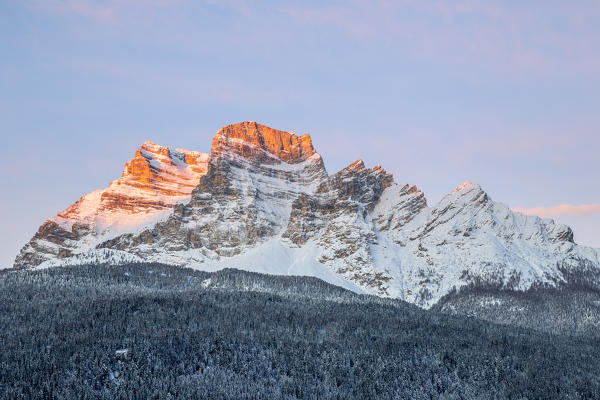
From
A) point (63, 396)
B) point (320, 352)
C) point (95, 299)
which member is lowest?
point (63, 396)

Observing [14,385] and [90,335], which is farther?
[90,335]

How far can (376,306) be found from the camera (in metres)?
188

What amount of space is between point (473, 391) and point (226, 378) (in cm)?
4935

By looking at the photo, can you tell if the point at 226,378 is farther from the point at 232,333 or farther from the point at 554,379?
the point at 554,379

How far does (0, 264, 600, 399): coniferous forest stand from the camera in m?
119

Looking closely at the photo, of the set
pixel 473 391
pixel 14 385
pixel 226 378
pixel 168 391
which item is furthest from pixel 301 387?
pixel 14 385

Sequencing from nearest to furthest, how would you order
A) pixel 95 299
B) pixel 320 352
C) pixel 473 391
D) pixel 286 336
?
pixel 473 391
pixel 320 352
pixel 286 336
pixel 95 299

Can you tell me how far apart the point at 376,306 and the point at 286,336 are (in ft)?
156

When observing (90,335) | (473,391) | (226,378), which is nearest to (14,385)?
(90,335)

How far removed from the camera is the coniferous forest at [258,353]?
119062mm

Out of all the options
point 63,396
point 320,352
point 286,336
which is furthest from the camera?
point 286,336

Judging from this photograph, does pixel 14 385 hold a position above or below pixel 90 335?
below

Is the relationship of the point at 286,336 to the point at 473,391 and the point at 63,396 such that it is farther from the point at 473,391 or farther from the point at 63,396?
the point at 63,396

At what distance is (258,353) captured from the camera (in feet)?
444
